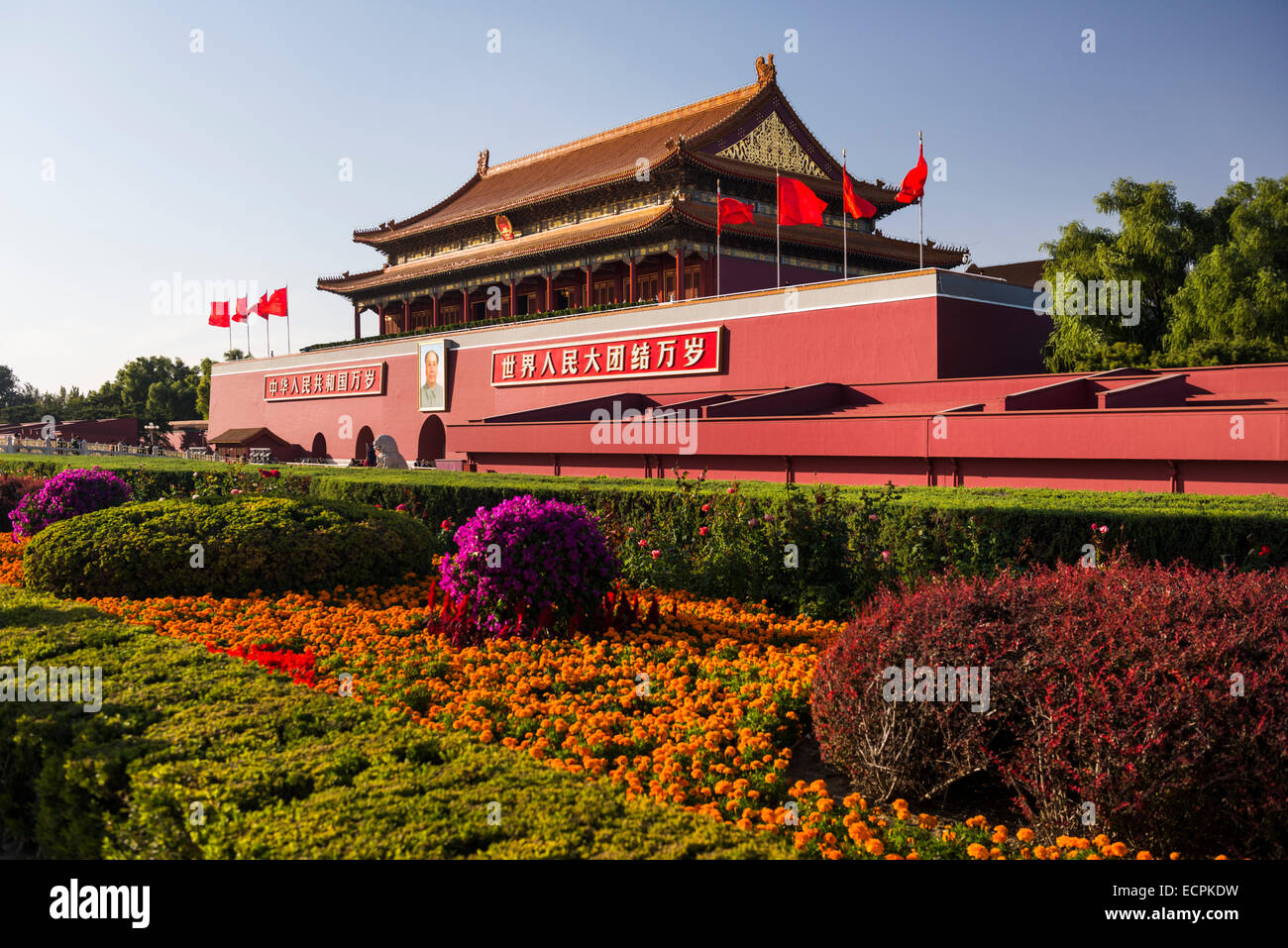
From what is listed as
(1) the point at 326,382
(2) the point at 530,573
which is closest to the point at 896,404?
(2) the point at 530,573

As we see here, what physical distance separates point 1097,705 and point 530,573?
157 inches

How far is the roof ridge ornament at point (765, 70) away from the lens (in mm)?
30875

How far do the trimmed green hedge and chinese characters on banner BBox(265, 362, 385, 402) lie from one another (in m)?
32.1

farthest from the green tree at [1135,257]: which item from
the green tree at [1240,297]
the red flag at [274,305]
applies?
the red flag at [274,305]

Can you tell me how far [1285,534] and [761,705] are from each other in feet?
14.0

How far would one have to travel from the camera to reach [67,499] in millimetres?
11867

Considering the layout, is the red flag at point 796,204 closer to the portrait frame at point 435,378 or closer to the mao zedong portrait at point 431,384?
the portrait frame at point 435,378

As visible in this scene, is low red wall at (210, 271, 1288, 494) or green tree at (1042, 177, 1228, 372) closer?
low red wall at (210, 271, 1288, 494)

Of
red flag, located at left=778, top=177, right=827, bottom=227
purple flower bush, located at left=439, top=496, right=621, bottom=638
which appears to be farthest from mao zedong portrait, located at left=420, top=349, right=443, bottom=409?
purple flower bush, located at left=439, top=496, right=621, bottom=638

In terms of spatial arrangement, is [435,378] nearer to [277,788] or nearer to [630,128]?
[630,128]

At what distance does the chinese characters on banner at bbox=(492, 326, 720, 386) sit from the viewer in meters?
24.2

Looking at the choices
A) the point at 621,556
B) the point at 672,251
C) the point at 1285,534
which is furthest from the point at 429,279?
the point at 1285,534

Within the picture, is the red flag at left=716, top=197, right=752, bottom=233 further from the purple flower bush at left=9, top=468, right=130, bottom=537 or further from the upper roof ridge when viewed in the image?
the purple flower bush at left=9, top=468, right=130, bottom=537
